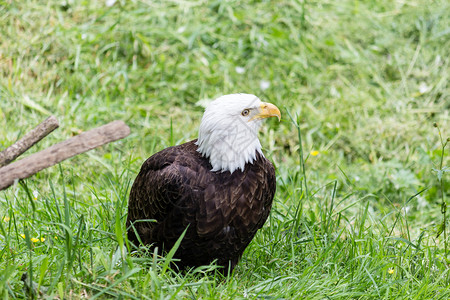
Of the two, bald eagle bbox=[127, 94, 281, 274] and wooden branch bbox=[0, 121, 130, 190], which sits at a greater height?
wooden branch bbox=[0, 121, 130, 190]

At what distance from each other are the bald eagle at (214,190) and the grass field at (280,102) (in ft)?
0.92

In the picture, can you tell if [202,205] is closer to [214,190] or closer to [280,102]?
[214,190]

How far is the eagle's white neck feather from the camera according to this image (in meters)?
3.28

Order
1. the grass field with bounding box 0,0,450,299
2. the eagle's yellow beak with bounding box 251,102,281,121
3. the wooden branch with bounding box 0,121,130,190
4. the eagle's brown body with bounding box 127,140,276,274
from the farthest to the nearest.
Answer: the grass field with bounding box 0,0,450,299 < the eagle's yellow beak with bounding box 251,102,281,121 < the eagle's brown body with bounding box 127,140,276,274 < the wooden branch with bounding box 0,121,130,190

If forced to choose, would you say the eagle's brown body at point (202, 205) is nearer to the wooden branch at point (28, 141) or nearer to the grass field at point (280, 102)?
the grass field at point (280, 102)

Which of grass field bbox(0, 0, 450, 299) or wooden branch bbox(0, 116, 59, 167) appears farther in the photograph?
grass field bbox(0, 0, 450, 299)

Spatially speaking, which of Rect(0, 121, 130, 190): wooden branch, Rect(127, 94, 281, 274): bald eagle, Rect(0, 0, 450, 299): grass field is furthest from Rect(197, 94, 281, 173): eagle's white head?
Rect(0, 121, 130, 190): wooden branch

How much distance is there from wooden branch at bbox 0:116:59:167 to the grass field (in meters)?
1.32

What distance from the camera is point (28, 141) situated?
2096 millimetres

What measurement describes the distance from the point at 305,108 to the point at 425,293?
120 inches

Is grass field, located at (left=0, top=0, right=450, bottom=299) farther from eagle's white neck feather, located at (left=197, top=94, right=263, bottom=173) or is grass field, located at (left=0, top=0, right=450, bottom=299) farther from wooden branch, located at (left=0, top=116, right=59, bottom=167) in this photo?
wooden branch, located at (left=0, top=116, right=59, bottom=167)

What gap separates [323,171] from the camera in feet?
17.5

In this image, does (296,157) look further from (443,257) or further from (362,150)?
(443,257)

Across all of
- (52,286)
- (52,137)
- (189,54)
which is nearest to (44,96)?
(52,137)
